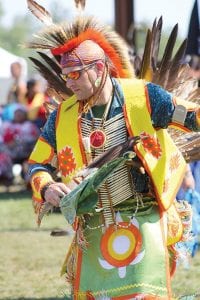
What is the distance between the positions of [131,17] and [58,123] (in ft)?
40.0

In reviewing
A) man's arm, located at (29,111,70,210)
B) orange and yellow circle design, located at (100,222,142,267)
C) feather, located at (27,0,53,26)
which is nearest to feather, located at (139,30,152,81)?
feather, located at (27,0,53,26)

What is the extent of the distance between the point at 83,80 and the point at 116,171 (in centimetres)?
47

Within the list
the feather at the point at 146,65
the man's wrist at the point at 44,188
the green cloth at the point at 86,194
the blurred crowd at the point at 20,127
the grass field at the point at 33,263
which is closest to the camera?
the green cloth at the point at 86,194

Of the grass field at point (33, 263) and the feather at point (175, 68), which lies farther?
the grass field at point (33, 263)

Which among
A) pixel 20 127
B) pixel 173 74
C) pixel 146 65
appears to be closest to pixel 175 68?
pixel 173 74

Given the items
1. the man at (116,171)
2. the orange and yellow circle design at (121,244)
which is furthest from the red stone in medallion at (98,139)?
the orange and yellow circle design at (121,244)

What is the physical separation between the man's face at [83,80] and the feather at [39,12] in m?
0.53

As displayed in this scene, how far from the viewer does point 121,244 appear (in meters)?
4.35

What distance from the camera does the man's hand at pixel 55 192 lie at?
4.22 m

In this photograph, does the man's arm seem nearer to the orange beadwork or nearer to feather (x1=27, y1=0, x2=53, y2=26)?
the orange beadwork

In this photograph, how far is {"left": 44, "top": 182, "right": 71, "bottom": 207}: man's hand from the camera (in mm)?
4219

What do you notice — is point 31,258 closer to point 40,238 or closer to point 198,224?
point 40,238

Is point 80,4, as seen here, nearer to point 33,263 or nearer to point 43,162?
point 43,162

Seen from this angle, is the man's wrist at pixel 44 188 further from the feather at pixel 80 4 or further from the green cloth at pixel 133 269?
the feather at pixel 80 4
